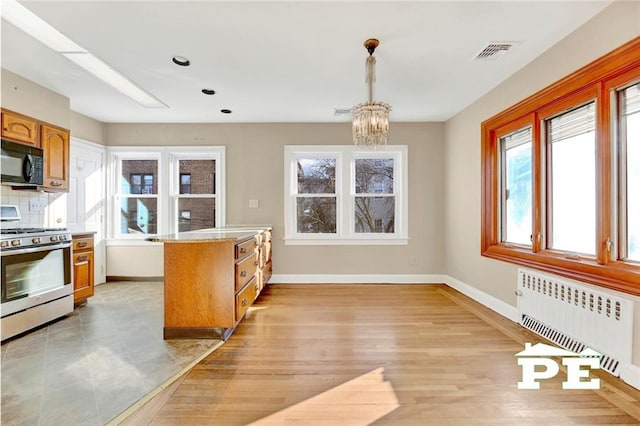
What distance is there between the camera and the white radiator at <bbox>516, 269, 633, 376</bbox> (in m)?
1.95

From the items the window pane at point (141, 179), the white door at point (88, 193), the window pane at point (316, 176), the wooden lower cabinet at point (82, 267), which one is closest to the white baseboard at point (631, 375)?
the window pane at point (316, 176)

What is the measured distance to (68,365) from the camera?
2172 millimetres

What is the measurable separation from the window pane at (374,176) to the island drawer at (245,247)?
2.07 m

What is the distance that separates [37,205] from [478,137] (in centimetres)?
525

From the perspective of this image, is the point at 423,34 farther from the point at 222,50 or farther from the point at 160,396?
the point at 160,396

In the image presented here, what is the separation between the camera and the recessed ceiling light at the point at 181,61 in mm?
2692

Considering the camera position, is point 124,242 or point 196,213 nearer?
point 124,242

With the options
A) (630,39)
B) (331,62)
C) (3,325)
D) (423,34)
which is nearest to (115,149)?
(3,325)

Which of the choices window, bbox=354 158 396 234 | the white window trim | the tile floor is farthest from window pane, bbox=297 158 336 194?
the tile floor

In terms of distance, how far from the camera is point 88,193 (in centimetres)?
432

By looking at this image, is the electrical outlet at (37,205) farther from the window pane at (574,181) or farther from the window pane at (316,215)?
the window pane at (574,181)

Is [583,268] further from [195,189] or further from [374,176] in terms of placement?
[195,189]

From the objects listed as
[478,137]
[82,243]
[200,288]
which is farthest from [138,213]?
[478,137]

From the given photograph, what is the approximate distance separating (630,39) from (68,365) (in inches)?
174
